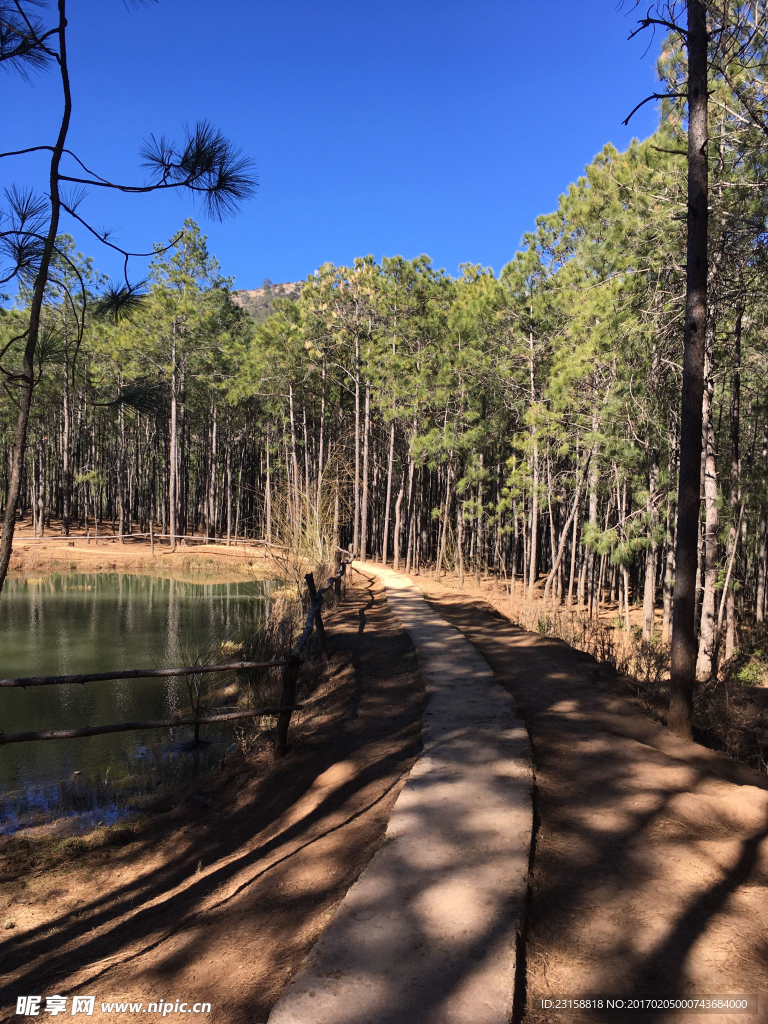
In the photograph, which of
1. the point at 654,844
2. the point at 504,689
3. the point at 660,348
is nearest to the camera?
the point at 654,844

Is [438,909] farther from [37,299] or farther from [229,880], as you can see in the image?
[37,299]

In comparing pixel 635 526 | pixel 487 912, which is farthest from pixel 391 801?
pixel 635 526

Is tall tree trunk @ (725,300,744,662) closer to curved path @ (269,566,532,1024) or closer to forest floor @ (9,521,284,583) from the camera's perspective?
curved path @ (269,566,532,1024)

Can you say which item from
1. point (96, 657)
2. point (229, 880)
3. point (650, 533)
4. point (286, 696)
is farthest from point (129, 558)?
point (229, 880)

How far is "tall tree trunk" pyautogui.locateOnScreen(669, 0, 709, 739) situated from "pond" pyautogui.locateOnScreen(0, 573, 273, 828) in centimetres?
611

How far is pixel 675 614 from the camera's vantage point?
6.31 meters

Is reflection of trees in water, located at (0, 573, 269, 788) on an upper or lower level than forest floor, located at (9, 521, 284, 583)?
lower

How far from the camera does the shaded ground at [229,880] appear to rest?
3.35 meters

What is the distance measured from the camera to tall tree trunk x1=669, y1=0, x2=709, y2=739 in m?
6.13

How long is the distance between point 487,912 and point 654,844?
53.6 inches

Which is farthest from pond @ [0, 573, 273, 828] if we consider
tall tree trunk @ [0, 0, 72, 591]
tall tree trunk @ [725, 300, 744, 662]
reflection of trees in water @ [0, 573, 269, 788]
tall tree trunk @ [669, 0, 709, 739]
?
tall tree trunk @ [725, 300, 744, 662]

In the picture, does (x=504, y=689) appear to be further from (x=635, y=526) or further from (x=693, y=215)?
(x=635, y=526)

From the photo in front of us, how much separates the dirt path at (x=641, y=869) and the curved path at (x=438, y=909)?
0.54 ft

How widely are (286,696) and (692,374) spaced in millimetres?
4859
